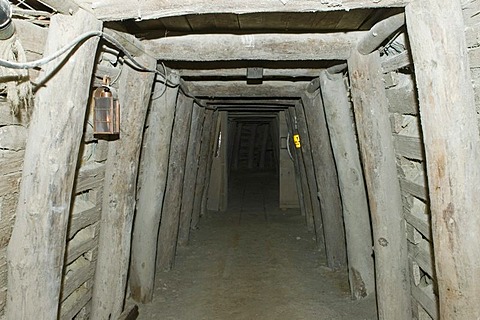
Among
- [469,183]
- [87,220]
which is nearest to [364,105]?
[469,183]

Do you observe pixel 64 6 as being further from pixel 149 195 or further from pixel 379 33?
pixel 149 195

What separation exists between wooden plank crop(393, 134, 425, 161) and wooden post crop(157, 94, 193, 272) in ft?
8.30

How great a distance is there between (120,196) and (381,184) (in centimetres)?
186

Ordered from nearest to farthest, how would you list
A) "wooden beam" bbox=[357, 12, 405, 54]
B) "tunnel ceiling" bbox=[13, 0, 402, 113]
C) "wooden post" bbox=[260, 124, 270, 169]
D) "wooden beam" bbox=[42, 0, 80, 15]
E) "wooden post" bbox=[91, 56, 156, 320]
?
1. "wooden beam" bbox=[42, 0, 80, 15]
2. "tunnel ceiling" bbox=[13, 0, 402, 113]
3. "wooden beam" bbox=[357, 12, 405, 54]
4. "wooden post" bbox=[91, 56, 156, 320]
5. "wooden post" bbox=[260, 124, 270, 169]

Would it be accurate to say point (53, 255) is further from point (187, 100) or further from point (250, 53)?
point (187, 100)

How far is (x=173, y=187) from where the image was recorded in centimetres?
527

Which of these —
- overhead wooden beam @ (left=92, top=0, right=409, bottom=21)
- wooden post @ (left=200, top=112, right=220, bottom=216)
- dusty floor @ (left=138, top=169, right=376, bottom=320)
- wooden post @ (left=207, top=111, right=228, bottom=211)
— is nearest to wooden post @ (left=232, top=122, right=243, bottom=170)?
wooden post @ (left=207, top=111, right=228, bottom=211)

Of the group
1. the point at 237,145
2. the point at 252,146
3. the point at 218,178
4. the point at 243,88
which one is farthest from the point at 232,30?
the point at 252,146

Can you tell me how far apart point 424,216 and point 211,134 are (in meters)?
5.06

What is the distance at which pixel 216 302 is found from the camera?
4.43 meters

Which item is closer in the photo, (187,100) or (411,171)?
(411,171)

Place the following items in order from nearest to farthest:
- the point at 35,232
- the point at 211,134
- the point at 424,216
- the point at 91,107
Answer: the point at 35,232 < the point at 91,107 < the point at 424,216 < the point at 211,134

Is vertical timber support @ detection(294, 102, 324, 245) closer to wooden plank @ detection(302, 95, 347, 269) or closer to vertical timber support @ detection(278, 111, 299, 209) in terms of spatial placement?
wooden plank @ detection(302, 95, 347, 269)

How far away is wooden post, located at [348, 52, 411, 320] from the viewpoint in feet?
9.89
